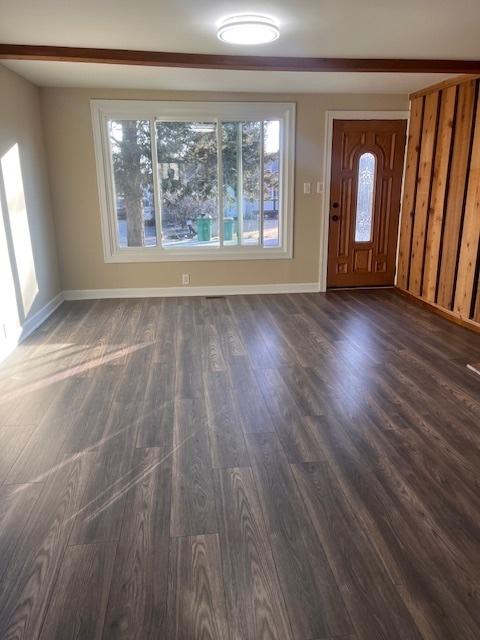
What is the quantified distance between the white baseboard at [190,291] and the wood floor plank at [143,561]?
3530mm

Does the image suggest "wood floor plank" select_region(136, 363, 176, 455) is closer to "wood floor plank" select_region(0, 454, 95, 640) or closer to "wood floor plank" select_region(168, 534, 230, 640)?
"wood floor plank" select_region(0, 454, 95, 640)

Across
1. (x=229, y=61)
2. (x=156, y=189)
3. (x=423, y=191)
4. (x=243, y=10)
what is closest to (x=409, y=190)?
(x=423, y=191)

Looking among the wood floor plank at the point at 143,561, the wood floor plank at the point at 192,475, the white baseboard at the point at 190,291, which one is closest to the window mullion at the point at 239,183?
the white baseboard at the point at 190,291

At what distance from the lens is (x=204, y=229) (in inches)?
219

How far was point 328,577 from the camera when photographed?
160 centimetres

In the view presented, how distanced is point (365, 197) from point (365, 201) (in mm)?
50

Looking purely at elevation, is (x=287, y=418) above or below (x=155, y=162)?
below

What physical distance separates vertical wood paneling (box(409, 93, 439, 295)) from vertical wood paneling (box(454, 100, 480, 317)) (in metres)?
0.72

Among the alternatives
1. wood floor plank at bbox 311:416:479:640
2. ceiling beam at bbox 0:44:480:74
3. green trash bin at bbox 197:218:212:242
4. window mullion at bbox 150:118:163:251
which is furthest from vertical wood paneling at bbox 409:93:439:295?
wood floor plank at bbox 311:416:479:640

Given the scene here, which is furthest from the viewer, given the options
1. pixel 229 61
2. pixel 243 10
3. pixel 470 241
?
pixel 470 241

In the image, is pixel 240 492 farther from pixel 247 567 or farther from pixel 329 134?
pixel 329 134

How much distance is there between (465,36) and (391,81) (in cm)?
149

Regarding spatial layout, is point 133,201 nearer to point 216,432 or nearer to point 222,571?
point 216,432

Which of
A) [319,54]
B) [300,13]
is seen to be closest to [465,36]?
[319,54]
